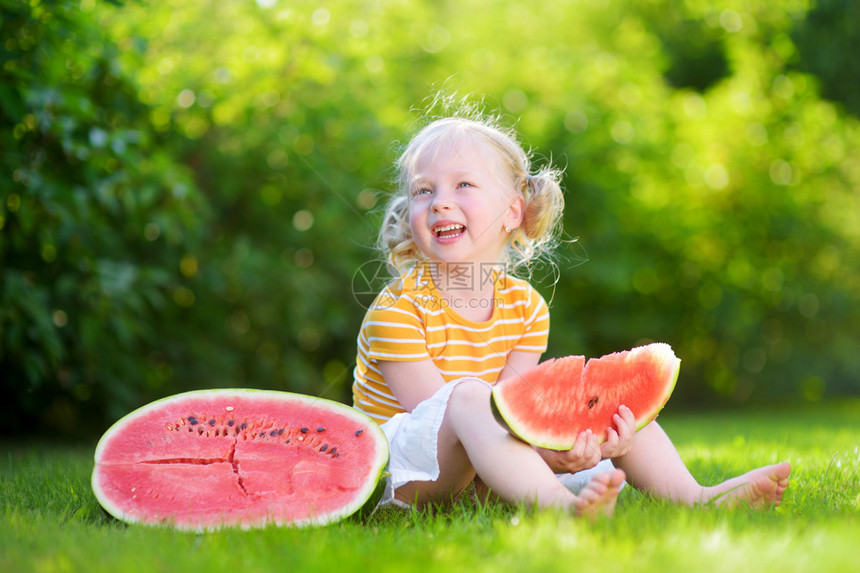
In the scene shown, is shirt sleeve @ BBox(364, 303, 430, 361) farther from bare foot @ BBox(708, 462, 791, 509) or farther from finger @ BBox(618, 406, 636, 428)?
bare foot @ BBox(708, 462, 791, 509)

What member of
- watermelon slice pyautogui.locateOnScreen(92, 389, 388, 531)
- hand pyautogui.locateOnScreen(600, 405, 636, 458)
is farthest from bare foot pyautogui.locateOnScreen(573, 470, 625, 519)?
watermelon slice pyautogui.locateOnScreen(92, 389, 388, 531)

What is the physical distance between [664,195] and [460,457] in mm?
6158

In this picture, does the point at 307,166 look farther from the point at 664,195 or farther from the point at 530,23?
the point at 530,23

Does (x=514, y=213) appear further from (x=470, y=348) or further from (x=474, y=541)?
(x=474, y=541)

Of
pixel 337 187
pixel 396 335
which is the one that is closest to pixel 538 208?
pixel 396 335

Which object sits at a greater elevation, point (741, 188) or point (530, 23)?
point (530, 23)

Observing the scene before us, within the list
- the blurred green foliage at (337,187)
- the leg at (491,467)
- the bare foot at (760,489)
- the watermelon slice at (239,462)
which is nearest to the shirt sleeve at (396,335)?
the watermelon slice at (239,462)

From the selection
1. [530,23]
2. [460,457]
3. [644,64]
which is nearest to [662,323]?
[644,64]

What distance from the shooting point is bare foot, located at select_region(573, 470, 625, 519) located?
68.1 inches

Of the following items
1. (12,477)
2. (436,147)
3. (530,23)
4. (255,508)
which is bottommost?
(12,477)

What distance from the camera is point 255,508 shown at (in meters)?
1.94

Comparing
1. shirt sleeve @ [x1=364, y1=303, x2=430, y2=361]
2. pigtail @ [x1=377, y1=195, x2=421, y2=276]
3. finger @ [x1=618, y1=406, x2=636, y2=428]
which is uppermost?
pigtail @ [x1=377, y1=195, x2=421, y2=276]

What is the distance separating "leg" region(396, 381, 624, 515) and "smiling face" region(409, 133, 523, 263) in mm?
625

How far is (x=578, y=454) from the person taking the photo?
198cm
